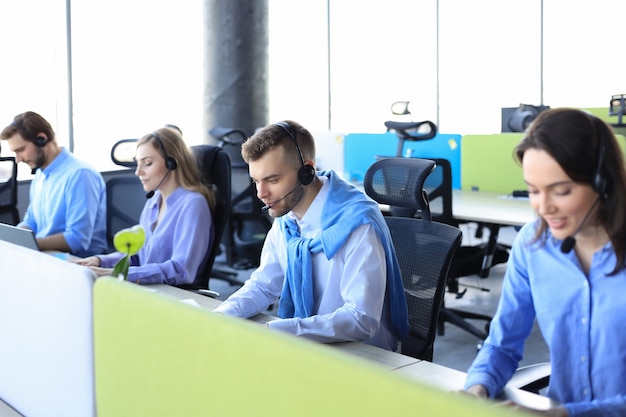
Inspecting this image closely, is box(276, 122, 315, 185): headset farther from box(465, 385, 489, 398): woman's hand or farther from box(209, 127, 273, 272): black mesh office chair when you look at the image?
box(209, 127, 273, 272): black mesh office chair

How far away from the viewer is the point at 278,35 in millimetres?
6961

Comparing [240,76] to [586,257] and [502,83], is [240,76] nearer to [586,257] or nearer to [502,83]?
[502,83]

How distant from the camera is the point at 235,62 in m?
5.74

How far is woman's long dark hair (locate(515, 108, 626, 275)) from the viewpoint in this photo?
1302 millimetres

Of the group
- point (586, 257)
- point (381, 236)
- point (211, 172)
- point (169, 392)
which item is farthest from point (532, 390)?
point (211, 172)

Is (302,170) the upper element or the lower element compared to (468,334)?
upper

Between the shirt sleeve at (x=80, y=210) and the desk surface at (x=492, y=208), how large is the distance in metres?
1.77

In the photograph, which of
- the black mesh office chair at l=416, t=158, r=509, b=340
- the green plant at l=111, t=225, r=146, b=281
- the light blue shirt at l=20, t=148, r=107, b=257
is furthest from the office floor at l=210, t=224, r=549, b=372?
the green plant at l=111, t=225, r=146, b=281

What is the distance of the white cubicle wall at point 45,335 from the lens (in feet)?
4.16

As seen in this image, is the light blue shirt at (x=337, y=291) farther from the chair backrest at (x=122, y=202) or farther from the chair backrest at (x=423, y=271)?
the chair backrest at (x=122, y=202)

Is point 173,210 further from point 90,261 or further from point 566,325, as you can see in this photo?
point 566,325

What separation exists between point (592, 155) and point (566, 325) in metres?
0.35

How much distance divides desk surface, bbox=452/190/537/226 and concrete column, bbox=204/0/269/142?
197 cm

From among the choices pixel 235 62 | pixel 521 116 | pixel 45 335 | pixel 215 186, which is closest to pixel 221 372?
pixel 45 335
